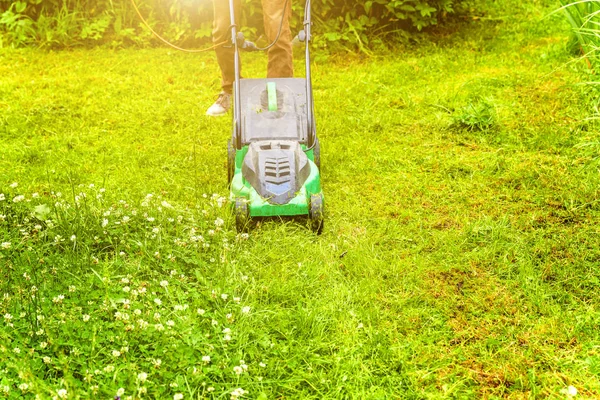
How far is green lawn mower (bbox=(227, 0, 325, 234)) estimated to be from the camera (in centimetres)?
298

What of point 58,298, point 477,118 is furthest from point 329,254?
point 477,118

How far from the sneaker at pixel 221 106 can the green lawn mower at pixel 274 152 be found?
38.6 inches

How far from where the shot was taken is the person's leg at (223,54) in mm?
4164

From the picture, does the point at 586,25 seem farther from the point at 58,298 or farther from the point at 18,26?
the point at 18,26

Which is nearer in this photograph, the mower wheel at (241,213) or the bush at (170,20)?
the mower wheel at (241,213)

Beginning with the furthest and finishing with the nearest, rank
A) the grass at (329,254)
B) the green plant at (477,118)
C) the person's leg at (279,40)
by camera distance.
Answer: the green plant at (477,118) → the person's leg at (279,40) → the grass at (329,254)

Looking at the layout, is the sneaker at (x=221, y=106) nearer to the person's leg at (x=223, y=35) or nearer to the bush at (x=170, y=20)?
the person's leg at (x=223, y=35)

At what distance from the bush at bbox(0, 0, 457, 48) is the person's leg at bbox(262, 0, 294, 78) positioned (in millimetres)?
1689

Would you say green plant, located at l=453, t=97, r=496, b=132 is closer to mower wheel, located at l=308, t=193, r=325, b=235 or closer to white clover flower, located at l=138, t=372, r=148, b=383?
mower wheel, located at l=308, t=193, r=325, b=235

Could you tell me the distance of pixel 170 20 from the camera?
20.2ft

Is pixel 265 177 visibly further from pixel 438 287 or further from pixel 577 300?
pixel 577 300

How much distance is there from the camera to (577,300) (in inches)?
103

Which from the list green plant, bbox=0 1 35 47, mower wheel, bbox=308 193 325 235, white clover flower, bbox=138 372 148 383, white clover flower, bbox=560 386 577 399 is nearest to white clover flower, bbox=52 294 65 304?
white clover flower, bbox=138 372 148 383

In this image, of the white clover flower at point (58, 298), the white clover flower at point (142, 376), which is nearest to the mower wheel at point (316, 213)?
the white clover flower at point (58, 298)
